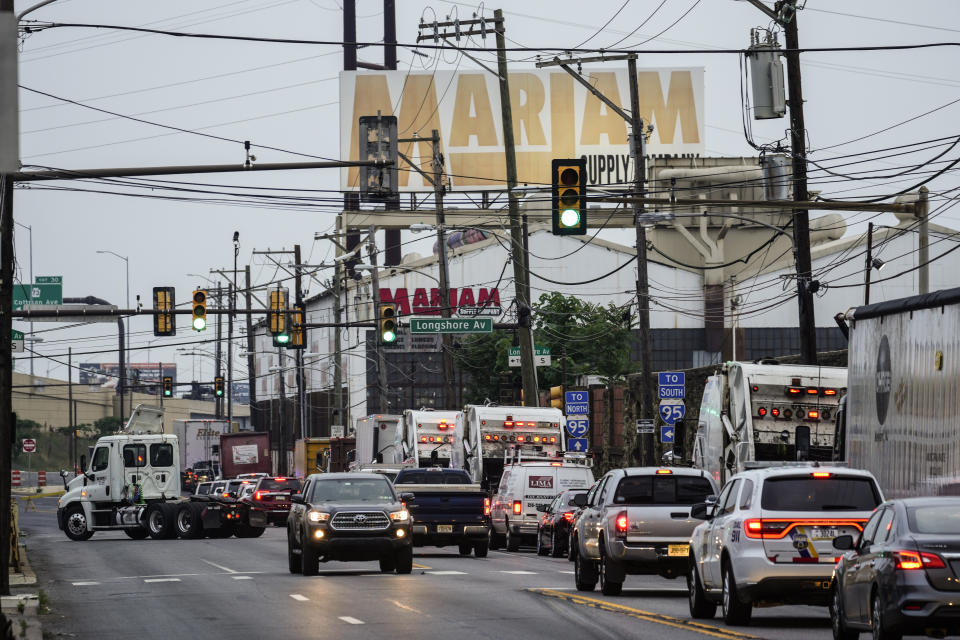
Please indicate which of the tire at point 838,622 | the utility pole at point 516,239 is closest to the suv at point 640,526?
the tire at point 838,622

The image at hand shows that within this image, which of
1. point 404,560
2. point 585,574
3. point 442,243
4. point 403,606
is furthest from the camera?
point 442,243

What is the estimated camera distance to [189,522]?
46406 millimetres

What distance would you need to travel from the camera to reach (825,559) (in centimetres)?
1706

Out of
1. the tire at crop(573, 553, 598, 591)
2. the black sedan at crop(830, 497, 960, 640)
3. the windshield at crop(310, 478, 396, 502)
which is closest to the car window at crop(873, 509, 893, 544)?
the black sedan at crop(830, 497, 960, 640)

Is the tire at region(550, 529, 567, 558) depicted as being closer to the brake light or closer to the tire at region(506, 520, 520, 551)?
the tire at region(506, 520, 520, 551)

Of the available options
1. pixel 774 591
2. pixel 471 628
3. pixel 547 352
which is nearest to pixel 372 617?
pixel 471 628

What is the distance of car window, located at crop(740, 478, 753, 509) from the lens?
17459 millimetres

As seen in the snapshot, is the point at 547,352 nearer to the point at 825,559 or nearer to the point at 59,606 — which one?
the point at 59,606

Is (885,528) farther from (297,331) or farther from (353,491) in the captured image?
(297,331)

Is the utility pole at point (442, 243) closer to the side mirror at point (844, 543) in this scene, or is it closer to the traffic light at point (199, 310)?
the traffic light at point (199, 310)

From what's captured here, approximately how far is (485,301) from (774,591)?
72856 millimetres

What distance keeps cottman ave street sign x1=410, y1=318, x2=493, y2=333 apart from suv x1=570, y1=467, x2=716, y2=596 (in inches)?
912

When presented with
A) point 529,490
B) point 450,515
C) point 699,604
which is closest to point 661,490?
point 699,604

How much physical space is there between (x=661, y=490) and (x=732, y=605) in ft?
18.5
